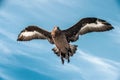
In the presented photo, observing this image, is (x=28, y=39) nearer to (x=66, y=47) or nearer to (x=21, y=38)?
(x=21, y=38)

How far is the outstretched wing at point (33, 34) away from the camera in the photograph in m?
41.8

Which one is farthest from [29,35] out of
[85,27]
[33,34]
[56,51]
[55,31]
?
[85,27]

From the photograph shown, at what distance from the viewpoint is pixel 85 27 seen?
41.6 m

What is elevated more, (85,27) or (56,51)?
(85,27)

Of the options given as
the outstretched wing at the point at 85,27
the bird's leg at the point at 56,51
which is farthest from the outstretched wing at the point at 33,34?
the outstretched wing at the point at 85,27

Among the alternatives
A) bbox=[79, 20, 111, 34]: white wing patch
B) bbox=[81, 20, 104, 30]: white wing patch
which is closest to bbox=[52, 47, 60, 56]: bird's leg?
bbox=[79, 20, 111, 34]: white wing patch

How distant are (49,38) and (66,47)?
60.5 inches

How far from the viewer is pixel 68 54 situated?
40.9m

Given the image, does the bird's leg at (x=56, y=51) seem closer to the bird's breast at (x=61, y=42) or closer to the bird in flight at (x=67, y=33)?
the bird in flight at (x=67, y=33)

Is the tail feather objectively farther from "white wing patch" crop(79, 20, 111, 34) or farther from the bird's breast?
"white wing patch" crop(79, 20, 111, 34)

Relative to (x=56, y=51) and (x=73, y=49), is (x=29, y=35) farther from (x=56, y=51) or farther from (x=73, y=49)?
(x=73, y=49)

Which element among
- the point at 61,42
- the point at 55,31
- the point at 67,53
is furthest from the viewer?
the point at 67,53

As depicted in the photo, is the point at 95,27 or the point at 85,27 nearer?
the point at 85,27

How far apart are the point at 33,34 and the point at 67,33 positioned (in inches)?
98.1
